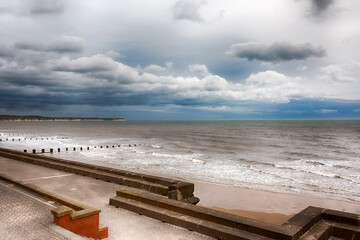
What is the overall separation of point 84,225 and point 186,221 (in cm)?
295

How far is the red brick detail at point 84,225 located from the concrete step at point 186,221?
188 centimetres

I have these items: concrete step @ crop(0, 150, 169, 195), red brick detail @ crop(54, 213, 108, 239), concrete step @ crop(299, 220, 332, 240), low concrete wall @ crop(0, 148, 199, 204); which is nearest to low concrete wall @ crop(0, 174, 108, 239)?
red brick detail @ crop(54, 213, 108, 239)

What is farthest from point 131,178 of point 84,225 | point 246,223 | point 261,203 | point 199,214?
point 261,203

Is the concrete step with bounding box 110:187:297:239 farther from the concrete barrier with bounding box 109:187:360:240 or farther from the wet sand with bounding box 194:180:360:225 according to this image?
the wet sand with bounding box 194:180:360:225

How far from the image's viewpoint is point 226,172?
24.1 metres

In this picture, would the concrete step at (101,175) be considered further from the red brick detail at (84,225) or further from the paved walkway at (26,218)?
the red brick detail at (84,225)

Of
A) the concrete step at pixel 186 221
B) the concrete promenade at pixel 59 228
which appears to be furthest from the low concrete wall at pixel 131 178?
the concrete step at pixel 186 221

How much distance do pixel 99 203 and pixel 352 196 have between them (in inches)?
646

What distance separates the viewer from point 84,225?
709cm

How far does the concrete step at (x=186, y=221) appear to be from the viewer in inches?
285

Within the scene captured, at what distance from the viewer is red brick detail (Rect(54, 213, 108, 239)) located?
6.88 metres

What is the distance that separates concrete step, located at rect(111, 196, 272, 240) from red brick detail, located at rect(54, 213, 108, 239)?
6.17 ft

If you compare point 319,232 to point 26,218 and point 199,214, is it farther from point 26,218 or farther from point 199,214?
point 26,218

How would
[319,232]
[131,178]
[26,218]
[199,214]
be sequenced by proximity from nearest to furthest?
[26,218], [319,232], [199,214], [131,178]
